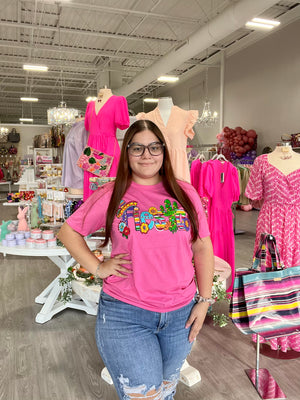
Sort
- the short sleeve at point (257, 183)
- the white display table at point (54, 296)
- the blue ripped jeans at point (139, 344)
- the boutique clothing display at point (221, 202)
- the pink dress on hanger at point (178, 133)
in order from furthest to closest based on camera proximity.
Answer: the boutique clothing display at point (221, 202) → the pink dress on hanger at point (178, 133) → the white display table at point (54, 296) → the short sleeve at point (257, 183) → the blue ripped jeans at point (139, 344)

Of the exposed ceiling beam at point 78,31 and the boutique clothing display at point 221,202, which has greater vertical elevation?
the exposed ceiling beam at point 78,31

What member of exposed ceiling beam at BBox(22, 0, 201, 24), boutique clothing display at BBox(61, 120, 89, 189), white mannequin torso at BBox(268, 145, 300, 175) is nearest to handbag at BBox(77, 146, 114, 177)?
boutique clothing display at BBox(61, 120, 89, 189)

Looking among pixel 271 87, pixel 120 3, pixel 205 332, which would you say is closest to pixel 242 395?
pixel 205 332

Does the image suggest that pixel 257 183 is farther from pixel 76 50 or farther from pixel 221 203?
pixel 76 50

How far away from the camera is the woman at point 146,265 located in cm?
124

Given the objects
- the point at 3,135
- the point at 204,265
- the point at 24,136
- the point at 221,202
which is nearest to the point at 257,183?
the point at 221,202

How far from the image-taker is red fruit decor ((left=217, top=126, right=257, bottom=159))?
10.4 metres

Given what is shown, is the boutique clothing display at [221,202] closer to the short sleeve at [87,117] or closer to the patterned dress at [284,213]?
the patterned dress at [284,213]

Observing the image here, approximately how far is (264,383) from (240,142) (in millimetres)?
8900

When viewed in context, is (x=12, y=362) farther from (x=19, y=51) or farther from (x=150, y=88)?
(x=150, y=88)

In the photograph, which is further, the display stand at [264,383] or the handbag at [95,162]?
the handbag at [95,162]

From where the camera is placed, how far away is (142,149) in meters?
1.38

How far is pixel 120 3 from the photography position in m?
8.23

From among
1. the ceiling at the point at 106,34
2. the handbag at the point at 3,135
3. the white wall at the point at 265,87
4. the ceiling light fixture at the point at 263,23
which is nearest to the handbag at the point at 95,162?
the ceiling at the point at 106,34
